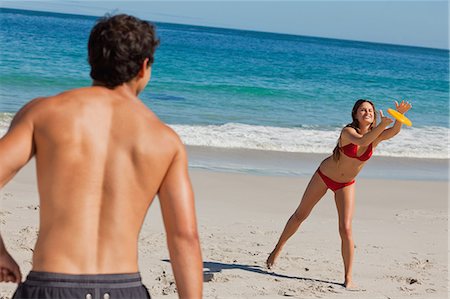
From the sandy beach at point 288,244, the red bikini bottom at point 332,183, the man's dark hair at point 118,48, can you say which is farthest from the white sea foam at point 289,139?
the man's dark hair at point 118,48

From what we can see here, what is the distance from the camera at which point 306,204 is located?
727 cm

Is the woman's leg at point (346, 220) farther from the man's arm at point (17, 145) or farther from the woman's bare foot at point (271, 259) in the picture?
the man's arm at point (17, 145)

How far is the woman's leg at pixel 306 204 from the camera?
23.5 feet

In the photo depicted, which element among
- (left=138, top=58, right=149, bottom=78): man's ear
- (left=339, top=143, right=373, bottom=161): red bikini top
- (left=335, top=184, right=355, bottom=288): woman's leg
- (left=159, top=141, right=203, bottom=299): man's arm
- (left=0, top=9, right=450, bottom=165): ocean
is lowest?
(left=0, top=9, right=450, bottom=165): ocean

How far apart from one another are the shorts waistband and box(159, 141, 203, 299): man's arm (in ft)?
0.64

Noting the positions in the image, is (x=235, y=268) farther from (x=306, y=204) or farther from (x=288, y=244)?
(x=288, y=244)

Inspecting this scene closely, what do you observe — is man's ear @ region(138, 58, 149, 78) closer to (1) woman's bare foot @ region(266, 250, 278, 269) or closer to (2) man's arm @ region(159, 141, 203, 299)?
(2) man's arm @ region(159, 141, 203, 299)

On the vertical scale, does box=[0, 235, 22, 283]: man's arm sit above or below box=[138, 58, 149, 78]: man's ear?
below

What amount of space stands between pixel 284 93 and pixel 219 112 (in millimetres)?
8401

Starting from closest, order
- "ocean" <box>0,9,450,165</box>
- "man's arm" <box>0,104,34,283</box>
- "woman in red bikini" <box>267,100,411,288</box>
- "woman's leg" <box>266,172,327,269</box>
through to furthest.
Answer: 1. "man's arm" <box>0,104,34,283</box>
2. "woman in red bikini" <box>267,100,411,288</box>
3. "woman's leg" <box>266,172,327,269</box>
4. "ocean" <box>0,9,450,165</box>

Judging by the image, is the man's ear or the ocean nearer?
the man's ear

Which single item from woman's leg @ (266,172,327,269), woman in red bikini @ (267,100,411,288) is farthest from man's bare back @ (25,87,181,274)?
woman's leg @ (266,172,327,269)

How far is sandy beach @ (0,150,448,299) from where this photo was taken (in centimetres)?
698

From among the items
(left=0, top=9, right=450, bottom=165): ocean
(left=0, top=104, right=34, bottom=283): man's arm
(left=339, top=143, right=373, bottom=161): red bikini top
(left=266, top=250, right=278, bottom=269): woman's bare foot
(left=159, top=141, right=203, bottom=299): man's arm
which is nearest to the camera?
(left=0, top=104, right=34, bottom=283): man's arm
